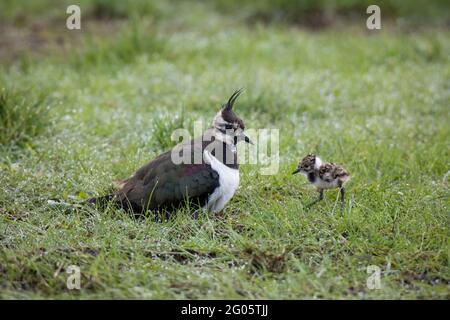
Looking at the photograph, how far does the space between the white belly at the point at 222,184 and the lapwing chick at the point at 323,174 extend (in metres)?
0.53

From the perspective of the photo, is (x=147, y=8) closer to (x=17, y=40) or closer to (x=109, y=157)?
(x=17, y=40)

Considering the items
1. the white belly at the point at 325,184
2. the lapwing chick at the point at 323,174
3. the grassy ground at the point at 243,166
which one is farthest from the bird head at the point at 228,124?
the white belly at the point at 325,184

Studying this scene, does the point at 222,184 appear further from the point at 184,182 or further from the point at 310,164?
the point at 310,164

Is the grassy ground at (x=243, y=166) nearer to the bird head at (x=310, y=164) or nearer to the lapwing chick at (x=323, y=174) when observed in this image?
the lapwing chick at (x=323, y=174)

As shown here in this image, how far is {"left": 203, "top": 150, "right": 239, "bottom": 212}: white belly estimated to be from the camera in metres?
5.07

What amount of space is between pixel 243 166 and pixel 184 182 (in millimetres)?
1037

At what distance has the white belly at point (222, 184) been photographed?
5070 millimetres

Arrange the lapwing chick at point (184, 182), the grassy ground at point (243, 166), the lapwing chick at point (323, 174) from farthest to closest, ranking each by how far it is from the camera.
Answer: the lapwing chick at point (323, 174)
the lapwing chick at point (184, 182)
the grassy ground at point (243, 166)

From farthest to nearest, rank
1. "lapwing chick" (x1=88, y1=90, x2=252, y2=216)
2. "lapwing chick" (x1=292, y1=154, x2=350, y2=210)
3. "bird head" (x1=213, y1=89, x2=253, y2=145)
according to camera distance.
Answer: "bird head" (x1=213, y1=89, x2=253, y2=145) → "lapwing chick" (x1=292, y1=154, x2=350, y2=210) → "lapwing chick" (x1=88, y1=90, x2=252, y2=216)

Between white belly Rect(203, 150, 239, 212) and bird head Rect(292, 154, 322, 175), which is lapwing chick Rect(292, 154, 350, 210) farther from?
white belly Rect(203, 150, 239, 212)

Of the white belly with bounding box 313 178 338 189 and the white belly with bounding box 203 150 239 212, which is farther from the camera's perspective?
the white belly with bounding box 313 178 338 189

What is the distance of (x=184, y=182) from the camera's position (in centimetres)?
507

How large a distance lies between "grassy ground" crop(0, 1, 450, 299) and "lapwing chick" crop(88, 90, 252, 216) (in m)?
0.13

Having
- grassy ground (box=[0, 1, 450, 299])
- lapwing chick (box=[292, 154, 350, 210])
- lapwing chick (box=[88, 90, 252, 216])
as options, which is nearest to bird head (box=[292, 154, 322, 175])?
lapwing chick (box=[292, 154, 350, 210])
